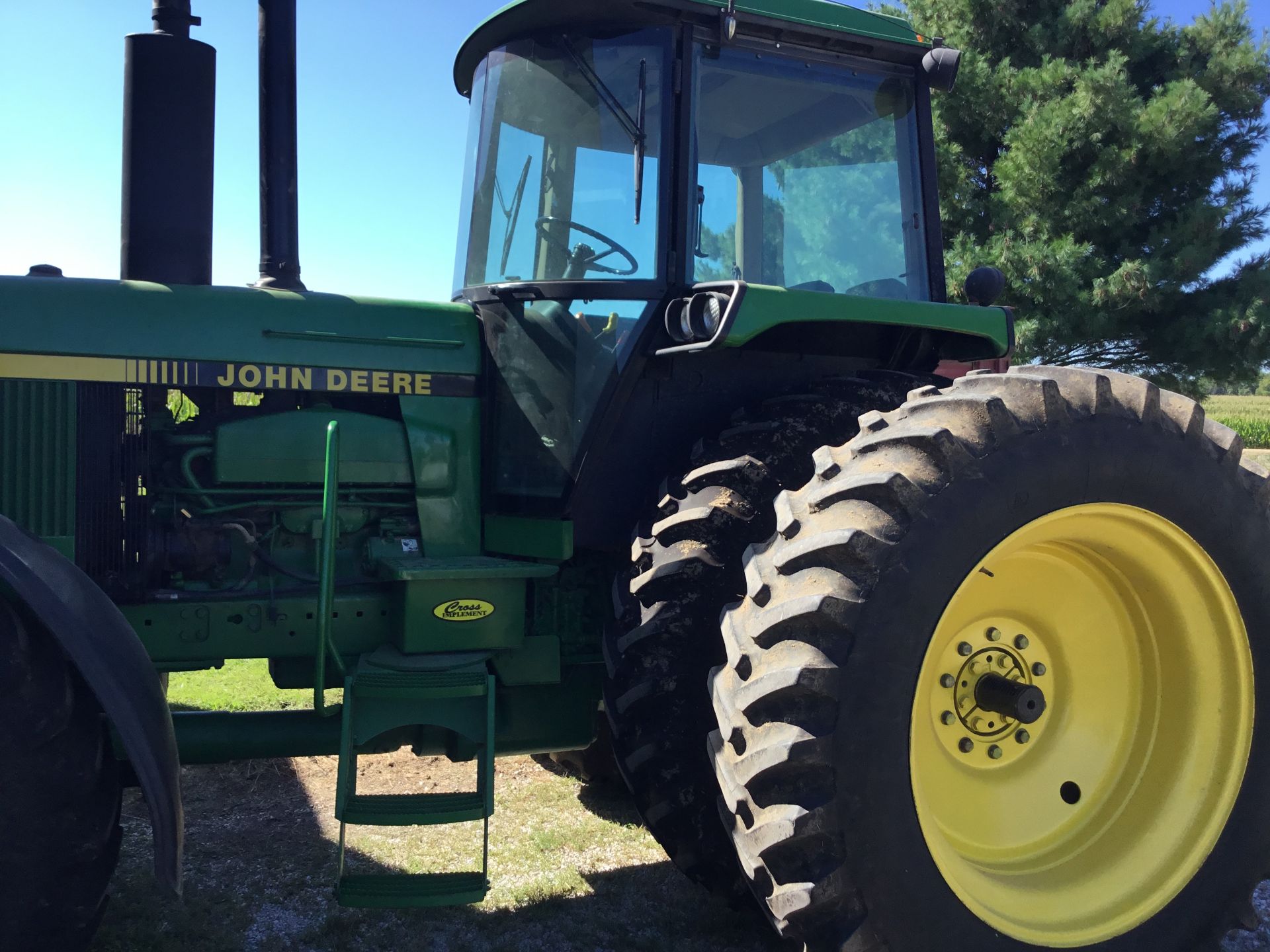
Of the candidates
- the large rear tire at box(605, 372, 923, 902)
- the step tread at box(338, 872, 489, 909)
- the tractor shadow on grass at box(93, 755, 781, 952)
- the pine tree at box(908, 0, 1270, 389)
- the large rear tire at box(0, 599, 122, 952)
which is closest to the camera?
the large rear tire at box(0, 599, 122, 952)

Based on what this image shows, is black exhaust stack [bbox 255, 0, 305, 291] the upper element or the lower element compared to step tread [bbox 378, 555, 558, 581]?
upper

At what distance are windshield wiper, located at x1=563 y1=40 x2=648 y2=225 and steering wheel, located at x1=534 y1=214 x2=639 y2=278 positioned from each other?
0.11 metres

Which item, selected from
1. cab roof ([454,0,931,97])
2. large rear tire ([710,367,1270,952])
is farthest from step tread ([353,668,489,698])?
cab roof ([454,0,931,97])

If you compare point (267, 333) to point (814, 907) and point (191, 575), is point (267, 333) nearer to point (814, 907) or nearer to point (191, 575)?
point (191, 575)

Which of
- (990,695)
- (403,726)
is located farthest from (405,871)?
(990,695)

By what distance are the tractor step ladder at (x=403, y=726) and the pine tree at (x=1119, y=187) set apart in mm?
9537

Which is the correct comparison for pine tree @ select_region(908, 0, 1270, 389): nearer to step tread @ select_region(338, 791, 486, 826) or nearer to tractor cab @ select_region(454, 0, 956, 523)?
tractor cab @ select_region(454, 0, 956, 523)

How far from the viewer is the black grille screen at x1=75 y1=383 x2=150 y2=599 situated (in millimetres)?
2738

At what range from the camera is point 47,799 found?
6.79 feet

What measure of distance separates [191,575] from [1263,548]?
288 centimetres

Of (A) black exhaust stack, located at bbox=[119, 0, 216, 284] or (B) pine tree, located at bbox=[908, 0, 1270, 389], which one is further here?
(B) pine tree, located at bbox=[908, 0, 1270, 389]

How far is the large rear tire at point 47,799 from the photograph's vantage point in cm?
204

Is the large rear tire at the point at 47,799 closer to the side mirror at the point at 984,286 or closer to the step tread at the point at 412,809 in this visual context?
the step tread at the point at 412,809

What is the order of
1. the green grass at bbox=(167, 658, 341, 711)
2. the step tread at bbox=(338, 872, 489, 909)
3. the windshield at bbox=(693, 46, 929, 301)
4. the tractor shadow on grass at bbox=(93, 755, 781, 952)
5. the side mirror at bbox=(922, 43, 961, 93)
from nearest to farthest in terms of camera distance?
the step tread at bbox=(338, 872, 489, 909)
the tractor shadow on grass at bbox=(93, 755, 781, 952)
the windshield at bbox=(693, 46, 929, 301)
the side mirror at bbox=(922, 43, 961, 93)
the green grass at bbox=(167, 658, 341, 711)
